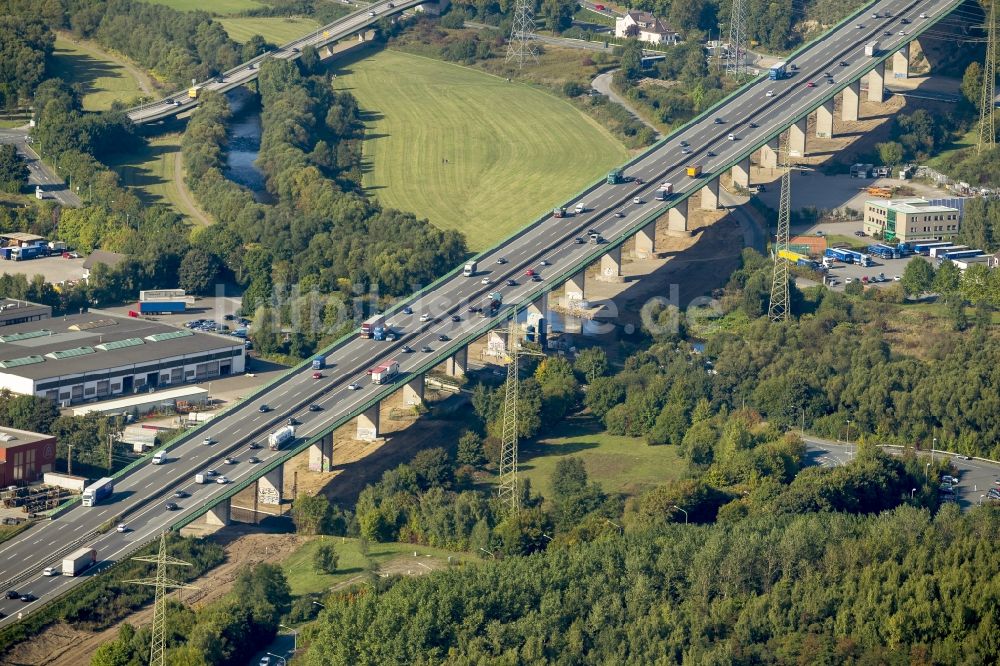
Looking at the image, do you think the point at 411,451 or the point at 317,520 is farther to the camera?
the point at 411,451

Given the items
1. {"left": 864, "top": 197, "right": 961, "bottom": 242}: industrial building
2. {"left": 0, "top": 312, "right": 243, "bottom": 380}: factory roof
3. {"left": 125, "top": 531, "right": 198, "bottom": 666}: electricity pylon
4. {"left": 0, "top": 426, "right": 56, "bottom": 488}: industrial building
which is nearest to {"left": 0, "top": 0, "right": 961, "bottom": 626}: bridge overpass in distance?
{"left": 0, "top": 426, "right": 56, "bottom": 488}: industrial building

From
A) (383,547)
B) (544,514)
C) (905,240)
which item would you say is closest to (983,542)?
(544,514)

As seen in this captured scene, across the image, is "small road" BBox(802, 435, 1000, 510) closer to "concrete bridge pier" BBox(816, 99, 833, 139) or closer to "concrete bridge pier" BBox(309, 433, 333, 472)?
"concrete bridge pier" BBox(309, 433, 333, 472)

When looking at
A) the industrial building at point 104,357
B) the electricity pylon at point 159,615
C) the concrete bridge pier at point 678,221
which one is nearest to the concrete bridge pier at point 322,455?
the industrial building at point 104,357

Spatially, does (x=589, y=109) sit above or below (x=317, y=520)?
above

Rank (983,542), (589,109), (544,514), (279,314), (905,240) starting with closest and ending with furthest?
(983,542) < (544,514) < (279,314) < (905,240) < (589,109)

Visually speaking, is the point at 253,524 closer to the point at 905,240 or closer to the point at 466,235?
the point at 466,235

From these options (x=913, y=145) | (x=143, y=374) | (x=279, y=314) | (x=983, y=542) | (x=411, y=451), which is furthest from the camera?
(x=913, y=145)
